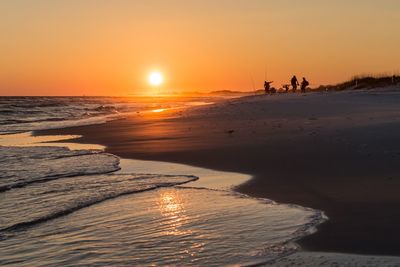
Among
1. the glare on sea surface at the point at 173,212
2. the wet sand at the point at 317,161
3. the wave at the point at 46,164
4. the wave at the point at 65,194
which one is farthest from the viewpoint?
the wave at the point at 46,164

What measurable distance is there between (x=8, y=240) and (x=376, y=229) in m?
3.61

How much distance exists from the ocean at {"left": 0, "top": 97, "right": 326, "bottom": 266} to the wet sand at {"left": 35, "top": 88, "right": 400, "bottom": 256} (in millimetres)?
384

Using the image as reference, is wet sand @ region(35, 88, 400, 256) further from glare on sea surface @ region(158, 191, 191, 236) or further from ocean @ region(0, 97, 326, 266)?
glare on sea surface @ region(158, 191, 191, 236)

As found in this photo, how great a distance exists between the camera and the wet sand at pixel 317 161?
5.20m

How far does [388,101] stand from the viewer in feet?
72.3

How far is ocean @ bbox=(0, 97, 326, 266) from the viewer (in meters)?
4.73

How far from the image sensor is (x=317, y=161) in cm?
931

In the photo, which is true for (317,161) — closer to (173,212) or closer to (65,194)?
(173,212)

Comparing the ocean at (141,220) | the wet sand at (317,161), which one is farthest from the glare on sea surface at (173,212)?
the wet sand at (317,161)

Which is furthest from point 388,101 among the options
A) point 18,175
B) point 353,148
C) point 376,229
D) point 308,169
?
point 376,229

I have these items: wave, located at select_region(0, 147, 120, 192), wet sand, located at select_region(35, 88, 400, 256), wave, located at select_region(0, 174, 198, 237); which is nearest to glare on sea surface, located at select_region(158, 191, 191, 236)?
wave, located at select_region(0, 174, 198, 237)

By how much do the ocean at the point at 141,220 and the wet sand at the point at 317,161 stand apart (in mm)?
384

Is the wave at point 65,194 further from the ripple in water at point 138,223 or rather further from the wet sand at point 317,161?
the wet sand at point 317,161

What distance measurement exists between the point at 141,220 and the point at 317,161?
430 centimetres
